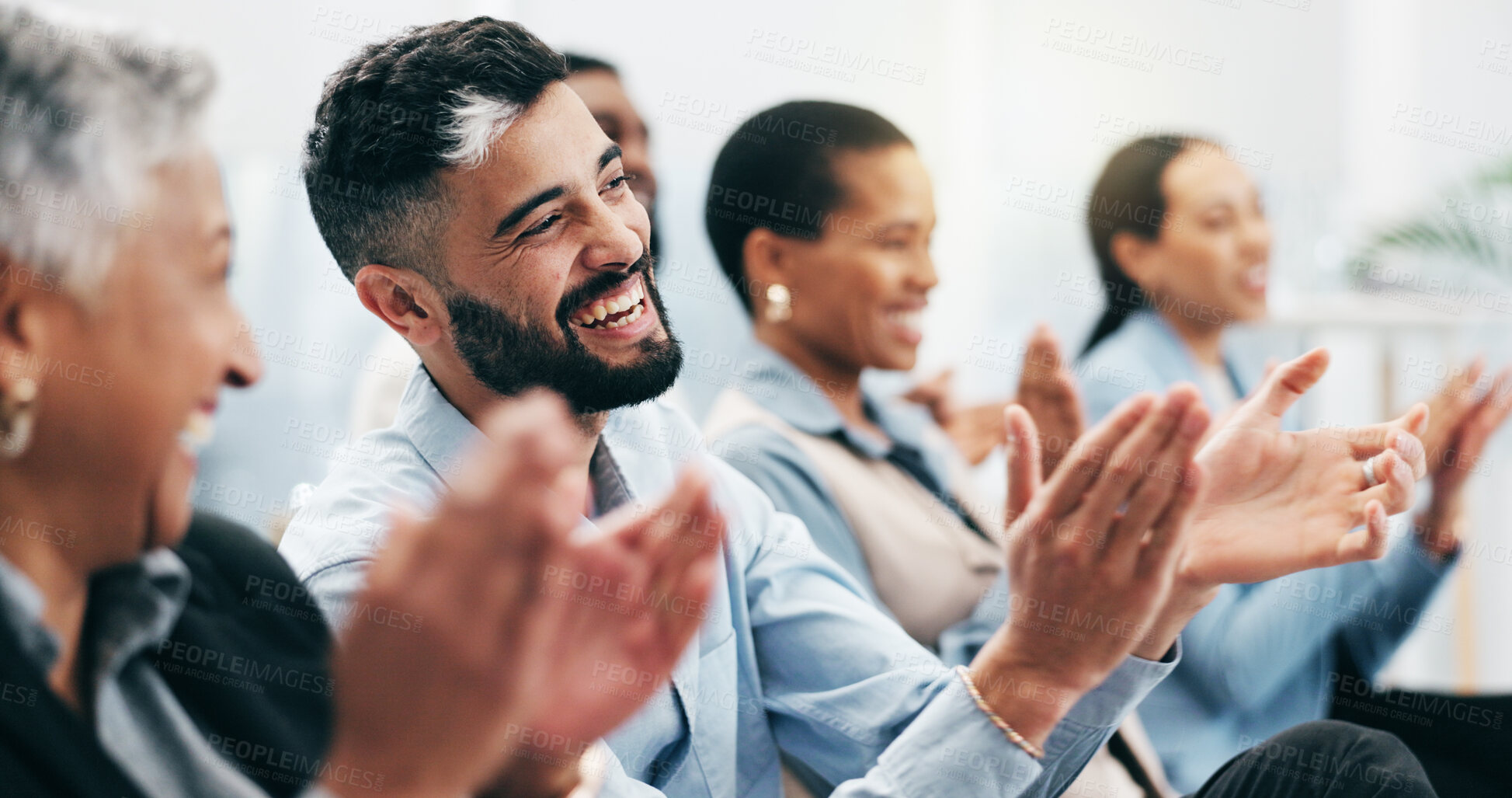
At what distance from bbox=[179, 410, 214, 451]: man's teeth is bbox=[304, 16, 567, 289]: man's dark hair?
18cm

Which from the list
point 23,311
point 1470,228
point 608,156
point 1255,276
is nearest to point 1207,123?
point 1470,228

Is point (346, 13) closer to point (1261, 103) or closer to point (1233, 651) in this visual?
point (1233, 651)

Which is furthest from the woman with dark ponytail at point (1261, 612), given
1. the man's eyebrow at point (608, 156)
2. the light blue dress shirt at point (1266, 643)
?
the man's eyebrow at point (608, 156)

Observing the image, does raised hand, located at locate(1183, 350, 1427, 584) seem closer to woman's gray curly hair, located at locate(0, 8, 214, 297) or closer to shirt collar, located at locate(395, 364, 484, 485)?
shirt collar, located at locate(395, 364, 484, 485)

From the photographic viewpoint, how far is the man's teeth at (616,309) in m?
0.75

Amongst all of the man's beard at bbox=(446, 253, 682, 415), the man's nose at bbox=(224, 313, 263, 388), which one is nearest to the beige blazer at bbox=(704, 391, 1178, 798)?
the man's beard at bbox=(446, 253, 682, 415)

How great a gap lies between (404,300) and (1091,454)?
0.48 metres

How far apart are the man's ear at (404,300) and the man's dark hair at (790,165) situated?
42 centimetres

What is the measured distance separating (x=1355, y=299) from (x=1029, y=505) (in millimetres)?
1757

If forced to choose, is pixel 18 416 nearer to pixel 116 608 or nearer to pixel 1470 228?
pixel 116 608

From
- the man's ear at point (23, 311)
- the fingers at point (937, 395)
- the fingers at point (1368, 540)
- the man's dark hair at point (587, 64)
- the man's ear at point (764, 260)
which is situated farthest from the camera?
the fingers at point (937, 395)

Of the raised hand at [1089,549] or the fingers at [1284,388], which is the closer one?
the raised hand at [1089,549]

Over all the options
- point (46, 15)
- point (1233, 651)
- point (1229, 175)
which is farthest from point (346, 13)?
point (1229, 175)

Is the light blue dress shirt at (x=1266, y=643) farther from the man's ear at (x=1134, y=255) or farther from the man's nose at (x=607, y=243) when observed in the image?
the man's nose at (x=607, y=243)
